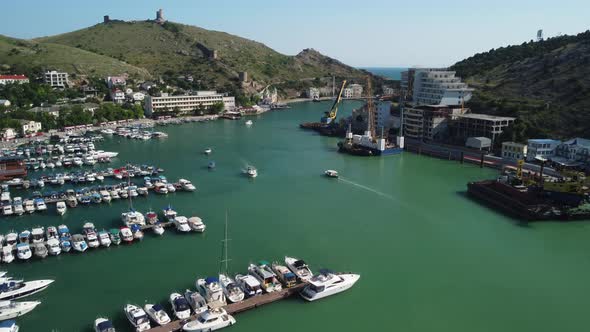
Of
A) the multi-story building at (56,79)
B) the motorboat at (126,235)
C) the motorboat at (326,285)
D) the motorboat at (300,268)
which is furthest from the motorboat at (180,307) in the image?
the multi-story building at (56,79)

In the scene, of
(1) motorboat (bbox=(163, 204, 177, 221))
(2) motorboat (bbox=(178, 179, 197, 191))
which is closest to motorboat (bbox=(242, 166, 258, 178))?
(2) motorboat (bbox=(178, 179, 197, 191))

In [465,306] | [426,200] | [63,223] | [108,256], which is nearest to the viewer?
[465,306]

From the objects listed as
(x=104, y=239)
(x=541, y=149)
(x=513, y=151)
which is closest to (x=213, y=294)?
(x=104, y=239)

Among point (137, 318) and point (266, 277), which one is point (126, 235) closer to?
point (137, 318)

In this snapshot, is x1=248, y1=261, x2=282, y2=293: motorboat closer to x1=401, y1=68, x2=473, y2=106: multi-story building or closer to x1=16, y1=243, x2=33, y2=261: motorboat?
x1=16, y1=243, x2=33, y2=261: motorboat

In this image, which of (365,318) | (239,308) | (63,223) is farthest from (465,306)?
(63,223)

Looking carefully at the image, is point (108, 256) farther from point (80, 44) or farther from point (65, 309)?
point (80, 44)
